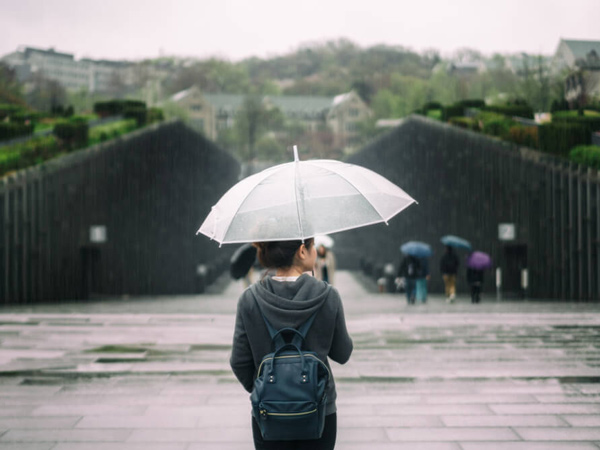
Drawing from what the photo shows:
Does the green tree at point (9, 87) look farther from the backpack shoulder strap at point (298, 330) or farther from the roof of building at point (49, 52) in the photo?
the roof of building at point (49, 52)

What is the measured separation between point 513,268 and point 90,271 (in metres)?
11.5

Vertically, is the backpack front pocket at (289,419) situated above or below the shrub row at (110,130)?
below

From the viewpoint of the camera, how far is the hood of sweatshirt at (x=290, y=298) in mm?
2955

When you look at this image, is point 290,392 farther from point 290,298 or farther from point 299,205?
point 299,205

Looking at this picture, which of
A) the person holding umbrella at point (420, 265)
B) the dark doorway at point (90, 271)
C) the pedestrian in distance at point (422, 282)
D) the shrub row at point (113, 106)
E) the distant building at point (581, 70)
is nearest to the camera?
the person holding umbrella at point (420, 265)

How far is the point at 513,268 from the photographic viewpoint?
20266 millimetres

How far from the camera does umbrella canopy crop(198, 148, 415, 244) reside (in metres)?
3.26

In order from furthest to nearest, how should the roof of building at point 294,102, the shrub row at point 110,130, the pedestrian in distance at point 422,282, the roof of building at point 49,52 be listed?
the roof of building at point 49,52 → the roof of building at point 294,102 → the shrub row at point 110,130 → the pedestrian in distance at point 422,282

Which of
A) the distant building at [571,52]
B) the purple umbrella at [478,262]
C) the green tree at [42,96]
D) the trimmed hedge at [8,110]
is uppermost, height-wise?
the green tree at [42,96]

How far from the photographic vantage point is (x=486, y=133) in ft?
75.7

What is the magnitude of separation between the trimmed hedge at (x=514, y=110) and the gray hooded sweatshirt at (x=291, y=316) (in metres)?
22.6

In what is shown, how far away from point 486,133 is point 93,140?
12.4m

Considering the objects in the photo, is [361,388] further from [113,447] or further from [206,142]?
[206,142]

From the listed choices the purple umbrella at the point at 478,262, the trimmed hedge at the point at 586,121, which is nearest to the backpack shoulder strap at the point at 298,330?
the purple umbrella at the point at 478,262
